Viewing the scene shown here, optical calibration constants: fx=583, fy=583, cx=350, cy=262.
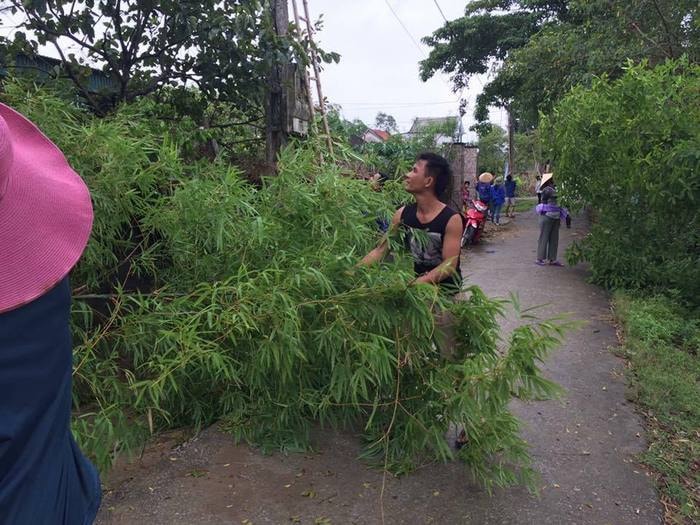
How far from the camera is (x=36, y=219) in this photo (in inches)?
36.9

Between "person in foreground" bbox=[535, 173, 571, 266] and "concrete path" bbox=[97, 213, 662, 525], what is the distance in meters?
5.24

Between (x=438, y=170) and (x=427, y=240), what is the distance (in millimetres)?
418

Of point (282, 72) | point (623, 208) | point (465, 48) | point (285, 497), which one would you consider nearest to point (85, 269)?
point (285, 497)

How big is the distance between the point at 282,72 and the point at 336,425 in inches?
146

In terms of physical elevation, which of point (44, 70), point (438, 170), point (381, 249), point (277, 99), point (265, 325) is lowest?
point (265, 325)

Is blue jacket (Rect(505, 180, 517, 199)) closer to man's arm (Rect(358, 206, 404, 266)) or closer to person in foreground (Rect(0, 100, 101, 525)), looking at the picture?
man's arm (Rect(358, 206, 404, 266))

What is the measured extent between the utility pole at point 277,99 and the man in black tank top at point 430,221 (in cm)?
242

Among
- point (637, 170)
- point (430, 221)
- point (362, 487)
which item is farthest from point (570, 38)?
point (362, 487)

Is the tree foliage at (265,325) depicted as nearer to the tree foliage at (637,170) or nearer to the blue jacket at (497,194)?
the tree foliage at (637,170)

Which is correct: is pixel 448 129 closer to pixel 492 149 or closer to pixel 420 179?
pixel 492 149

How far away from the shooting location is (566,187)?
7.75 metres

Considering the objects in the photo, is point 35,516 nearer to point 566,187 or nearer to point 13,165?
point 13,165

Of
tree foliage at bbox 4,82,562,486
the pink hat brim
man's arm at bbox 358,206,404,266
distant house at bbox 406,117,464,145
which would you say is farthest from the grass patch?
→ distant house at bbox 406,117,464,145

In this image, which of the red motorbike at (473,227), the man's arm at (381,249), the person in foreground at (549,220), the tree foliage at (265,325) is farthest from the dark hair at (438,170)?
the red motorbike at (473,227)
